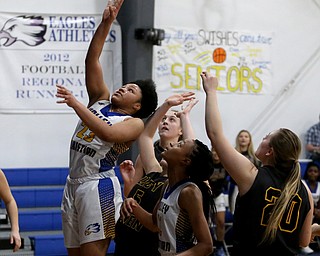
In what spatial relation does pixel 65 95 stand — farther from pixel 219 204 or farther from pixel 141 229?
pixel 219 204

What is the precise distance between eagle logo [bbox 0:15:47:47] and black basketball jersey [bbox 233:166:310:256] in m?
6.69

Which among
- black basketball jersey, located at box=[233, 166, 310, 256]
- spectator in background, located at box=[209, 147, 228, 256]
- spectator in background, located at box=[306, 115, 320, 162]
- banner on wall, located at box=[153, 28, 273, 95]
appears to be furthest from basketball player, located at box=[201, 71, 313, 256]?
spectator in background, located at box=[306, 115, 320, 162]

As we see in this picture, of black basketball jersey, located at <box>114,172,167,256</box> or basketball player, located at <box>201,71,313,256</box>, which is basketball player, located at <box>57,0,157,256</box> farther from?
basketball player, located at <box>201,71,313,256</box>

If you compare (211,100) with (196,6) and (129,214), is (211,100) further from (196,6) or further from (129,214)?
(196,6)

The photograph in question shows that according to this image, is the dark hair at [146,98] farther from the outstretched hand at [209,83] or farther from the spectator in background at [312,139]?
the spectator in background at [312,139]

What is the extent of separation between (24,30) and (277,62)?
3641 mm

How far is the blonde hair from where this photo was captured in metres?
3.43

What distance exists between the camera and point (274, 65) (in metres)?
10.9

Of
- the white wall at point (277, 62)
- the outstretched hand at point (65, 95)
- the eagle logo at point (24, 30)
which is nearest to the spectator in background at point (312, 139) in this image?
the white wall at point (277, 62)

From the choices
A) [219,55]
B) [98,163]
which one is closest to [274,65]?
[219,55]

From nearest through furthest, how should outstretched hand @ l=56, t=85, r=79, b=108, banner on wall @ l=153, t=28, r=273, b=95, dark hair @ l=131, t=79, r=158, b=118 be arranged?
1. outstretched hand @ l=56, t=85, r=79, b=108
2. dark hair @ l=131, t=79, r=158, b=118
3. banner on wall @ l=153, t=28, r=273, b=95

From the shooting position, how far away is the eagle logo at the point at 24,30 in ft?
31.7

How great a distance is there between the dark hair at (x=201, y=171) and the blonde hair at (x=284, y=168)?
36 cm

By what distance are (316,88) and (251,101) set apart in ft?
3.39
